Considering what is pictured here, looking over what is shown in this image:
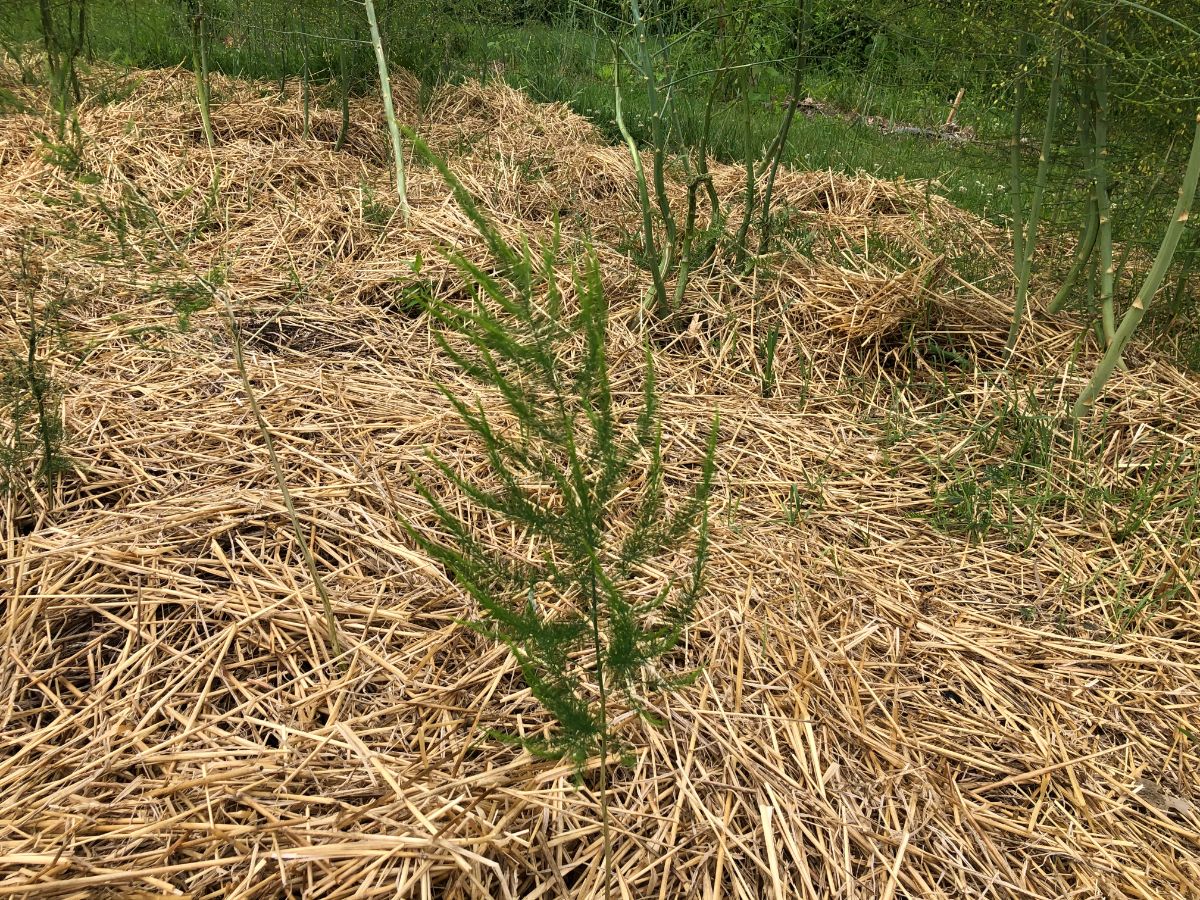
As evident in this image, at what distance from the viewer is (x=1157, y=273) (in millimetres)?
2143

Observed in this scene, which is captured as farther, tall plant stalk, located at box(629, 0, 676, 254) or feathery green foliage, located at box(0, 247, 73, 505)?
tall plant stalk, located at box(629, 0, 676, 254)

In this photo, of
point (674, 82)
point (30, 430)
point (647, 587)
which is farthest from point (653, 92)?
point (30, 430)

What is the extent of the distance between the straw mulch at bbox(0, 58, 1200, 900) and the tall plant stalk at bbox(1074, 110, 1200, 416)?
0.15 meters

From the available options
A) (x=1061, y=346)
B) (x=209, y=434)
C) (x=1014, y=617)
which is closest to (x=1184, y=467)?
(x=1061, y=346)

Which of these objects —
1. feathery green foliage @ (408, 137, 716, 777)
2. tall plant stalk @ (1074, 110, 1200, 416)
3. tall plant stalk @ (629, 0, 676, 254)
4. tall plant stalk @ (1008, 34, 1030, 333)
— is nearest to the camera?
feathery green foliage @ (408, 137, 716, 777)

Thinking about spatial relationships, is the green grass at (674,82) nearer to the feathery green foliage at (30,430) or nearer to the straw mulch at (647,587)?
the straw mulch at (647,587)

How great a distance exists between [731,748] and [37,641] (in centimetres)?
122

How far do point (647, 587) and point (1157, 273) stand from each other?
1.56 m

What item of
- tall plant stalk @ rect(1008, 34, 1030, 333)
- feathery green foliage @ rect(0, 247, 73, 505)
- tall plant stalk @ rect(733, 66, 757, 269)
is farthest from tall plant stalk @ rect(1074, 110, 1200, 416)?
feathery green foliage @ rect(0, 247, 73, 505)

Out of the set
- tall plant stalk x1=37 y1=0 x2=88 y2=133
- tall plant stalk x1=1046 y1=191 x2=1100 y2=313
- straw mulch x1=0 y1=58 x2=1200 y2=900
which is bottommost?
straw mulch x1=0 y1=58 x2=1200 y2=900

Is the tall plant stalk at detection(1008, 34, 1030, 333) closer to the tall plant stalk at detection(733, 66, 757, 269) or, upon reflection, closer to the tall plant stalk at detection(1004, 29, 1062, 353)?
the tall plant stalk at detection(1004, 29, 1062, 353)

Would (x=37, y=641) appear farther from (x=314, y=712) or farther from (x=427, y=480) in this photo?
(x=427, y=480)

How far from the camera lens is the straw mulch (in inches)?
48.7

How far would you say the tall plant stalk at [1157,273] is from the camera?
202cm
